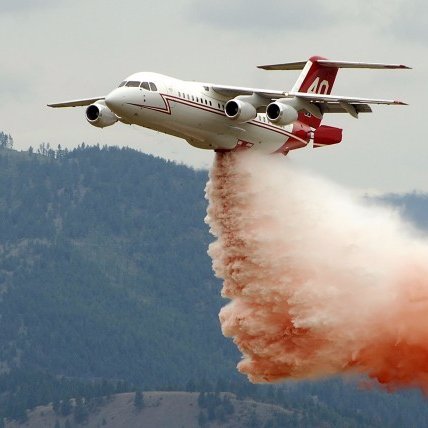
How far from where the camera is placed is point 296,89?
7206 centimetres

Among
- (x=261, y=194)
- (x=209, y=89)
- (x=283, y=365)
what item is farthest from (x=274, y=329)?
(x=209, y=89)

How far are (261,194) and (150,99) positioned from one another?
7302 millimetres

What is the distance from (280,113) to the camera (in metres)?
63.9

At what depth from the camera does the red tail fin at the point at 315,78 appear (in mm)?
72125

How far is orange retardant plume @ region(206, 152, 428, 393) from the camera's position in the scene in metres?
66.3

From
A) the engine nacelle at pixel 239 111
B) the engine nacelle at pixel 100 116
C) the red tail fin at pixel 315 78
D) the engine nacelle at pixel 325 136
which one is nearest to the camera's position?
the engine nacelle at pixel 239 111

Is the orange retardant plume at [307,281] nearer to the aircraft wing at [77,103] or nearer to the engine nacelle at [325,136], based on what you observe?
the engine nacelle at [325,136]

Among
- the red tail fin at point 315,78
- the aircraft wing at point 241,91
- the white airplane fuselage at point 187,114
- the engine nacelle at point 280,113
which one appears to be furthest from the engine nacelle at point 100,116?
the red tail fin at point 315,78

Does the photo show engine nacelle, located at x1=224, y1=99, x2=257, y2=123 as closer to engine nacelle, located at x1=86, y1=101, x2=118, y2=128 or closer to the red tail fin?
engine nacelle, located at x1=86, y1=101, x2=118, y2=128

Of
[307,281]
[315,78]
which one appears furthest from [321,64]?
[307,281]

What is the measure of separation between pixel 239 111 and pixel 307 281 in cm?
801

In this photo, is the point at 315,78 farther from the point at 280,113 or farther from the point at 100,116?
the point at 100,116

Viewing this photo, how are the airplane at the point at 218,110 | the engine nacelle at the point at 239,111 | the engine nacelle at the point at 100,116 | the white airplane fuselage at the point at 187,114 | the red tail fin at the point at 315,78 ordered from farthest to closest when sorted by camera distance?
the red tail fin at the point at 315,78, the engine nacelle at the point at 100,116, the engine nacelle at the point at 239,111, the airplane at the point at 218,110, the white airplane fuselage at the point at 187,114

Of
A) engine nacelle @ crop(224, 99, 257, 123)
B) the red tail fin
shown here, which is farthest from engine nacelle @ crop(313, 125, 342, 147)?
engine nacelle @ crop(224, 99, 257, 123)
